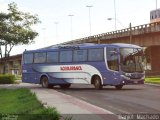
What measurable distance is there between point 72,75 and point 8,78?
67.5 feet

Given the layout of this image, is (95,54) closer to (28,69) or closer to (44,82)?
(44,82)

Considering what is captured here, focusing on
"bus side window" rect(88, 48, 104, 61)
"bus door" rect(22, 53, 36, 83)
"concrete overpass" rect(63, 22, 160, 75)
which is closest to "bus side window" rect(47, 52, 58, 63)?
"bus door" rect(22, 53, 36, 83)

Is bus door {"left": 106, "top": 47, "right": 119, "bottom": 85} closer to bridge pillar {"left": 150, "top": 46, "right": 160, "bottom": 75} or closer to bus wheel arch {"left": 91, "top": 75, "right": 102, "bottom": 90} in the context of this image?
bus wheel arch {"left": 91, "top": 75, "right": 102, "bottom": 90}

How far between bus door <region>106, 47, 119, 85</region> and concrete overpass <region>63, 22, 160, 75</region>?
1815 cm

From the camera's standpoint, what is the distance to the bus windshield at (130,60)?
3450 centimetres

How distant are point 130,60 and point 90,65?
2.86m

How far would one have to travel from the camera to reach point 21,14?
66.2 meters

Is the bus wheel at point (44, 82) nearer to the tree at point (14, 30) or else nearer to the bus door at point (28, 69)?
the bus door at point (28, 69)

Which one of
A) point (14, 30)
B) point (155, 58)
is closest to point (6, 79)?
point (14, 30)

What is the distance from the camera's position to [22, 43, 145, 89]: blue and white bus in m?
34.6

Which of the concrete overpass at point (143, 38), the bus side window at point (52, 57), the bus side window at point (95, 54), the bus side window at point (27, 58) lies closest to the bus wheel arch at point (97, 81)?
the bus side window at point (95, 54)

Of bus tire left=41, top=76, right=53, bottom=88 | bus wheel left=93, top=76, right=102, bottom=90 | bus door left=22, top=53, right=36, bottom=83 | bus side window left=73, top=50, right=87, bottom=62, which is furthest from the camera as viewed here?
bus door left=22, top=53, right=36, bottom=83

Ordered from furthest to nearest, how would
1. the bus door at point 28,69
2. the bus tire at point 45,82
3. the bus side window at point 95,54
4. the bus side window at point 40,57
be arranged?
1. the bus door at point 28,69
2. the bus side window at point 40,57
3. the bus tire at point 45,82
4. the bus side window at point 95,54

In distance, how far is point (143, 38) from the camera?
218 feet
